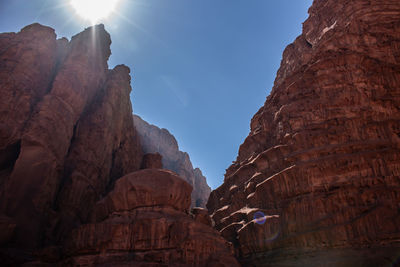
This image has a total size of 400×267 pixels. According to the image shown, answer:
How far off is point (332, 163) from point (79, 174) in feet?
91.7

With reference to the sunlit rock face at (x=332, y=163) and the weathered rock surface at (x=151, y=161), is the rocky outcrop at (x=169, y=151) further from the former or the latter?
the sunlit rock face at (x=332, y=163)

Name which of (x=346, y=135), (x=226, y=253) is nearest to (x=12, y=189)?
(x=226, y=253)

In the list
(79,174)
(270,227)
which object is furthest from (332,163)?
(79,174)

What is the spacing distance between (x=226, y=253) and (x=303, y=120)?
51.9 feet

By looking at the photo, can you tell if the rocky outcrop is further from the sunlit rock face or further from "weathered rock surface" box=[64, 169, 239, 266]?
"weathered rock surface" box=[64, 169, 239, 266]

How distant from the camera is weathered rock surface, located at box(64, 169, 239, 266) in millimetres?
20828

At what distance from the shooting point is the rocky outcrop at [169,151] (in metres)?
85.2

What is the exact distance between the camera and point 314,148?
95.3 ft

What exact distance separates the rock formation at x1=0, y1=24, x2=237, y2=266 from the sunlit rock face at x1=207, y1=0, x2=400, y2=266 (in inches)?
256

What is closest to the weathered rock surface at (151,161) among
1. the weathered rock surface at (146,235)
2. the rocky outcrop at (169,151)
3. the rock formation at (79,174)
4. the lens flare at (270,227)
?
the rock formation at (79,174)

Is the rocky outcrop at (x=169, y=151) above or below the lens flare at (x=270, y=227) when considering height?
above

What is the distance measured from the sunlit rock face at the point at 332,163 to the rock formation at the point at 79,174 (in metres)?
6.51

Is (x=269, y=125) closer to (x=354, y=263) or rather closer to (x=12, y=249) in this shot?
(x=354, y=263)

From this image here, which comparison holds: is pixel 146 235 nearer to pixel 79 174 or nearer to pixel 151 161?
pixel 79 174
